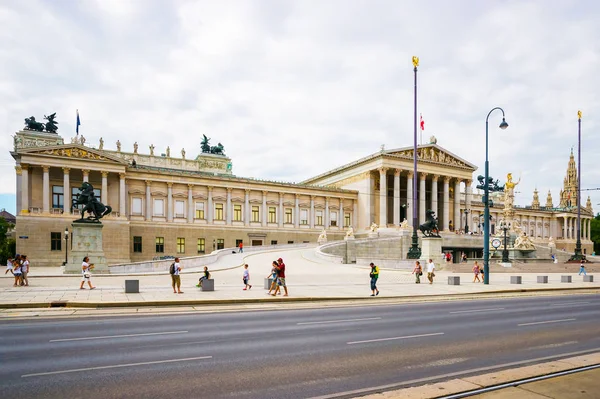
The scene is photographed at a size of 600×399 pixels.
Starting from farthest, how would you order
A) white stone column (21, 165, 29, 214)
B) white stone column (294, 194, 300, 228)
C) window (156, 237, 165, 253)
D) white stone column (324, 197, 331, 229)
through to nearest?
white stone column (324, 197, 331, 229), white stone column (294, 194, 300, 228), window (156, 237, 165, 253), white stone column (21, 165, 29, 214)

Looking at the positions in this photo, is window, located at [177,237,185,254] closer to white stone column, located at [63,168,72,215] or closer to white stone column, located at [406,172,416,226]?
white stone column, located at [63,168,72,215]

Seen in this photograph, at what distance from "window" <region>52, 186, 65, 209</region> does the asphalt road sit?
50.3 metres

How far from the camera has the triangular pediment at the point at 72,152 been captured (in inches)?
2184

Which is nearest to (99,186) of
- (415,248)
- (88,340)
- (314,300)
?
(415,248)

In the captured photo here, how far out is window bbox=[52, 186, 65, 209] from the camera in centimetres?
5828

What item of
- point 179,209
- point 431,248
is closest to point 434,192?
point 431,248

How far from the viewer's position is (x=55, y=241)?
55875mm

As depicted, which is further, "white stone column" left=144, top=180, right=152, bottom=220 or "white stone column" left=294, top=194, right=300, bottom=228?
"white stone column" left=294, top=194, right=300, bottom=228

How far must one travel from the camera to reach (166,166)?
264ft

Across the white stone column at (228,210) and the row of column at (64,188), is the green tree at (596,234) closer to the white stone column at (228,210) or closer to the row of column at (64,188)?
the white stone column at (228,210)

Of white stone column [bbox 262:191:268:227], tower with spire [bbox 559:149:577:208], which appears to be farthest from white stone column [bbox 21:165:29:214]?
tower with spire [bbox 559:149:577:208]

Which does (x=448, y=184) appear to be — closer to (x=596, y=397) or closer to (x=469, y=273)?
(x=469, y=273)

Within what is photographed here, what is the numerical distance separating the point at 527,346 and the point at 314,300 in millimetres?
11581

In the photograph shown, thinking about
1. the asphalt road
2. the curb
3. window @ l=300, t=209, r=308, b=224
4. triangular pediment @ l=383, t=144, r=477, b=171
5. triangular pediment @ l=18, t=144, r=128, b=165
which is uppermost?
triangular pediment @ l=383, t=144, r=477, b=171
